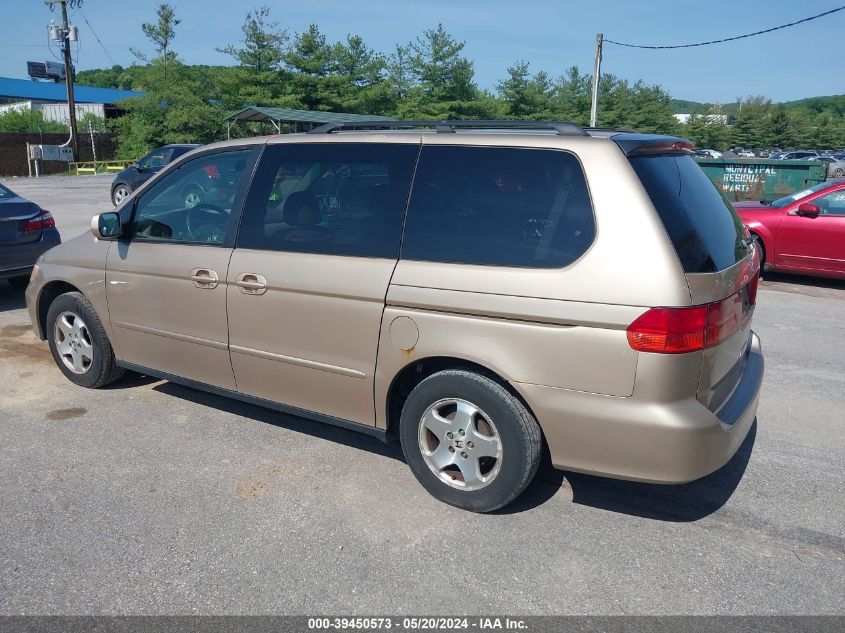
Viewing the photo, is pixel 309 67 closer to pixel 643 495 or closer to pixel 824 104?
pixel 643 495

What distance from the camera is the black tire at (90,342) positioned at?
4957 millimetres

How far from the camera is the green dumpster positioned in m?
15.6

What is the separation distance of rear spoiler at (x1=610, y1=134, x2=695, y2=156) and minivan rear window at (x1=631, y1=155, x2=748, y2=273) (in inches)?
1.3

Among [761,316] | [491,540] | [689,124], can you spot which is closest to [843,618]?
Result: [491,540]

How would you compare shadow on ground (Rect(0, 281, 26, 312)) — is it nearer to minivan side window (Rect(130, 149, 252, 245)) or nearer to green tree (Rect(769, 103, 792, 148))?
minivan side window (Rect(130, 149, 252, 245))

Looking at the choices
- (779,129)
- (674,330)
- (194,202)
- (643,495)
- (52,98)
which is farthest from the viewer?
(779,129)

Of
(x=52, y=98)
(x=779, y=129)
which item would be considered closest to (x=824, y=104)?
(x=779, y=129)

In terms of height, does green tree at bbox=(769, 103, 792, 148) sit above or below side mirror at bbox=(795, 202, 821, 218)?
above

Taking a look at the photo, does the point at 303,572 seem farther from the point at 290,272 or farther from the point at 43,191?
the point at 43,191

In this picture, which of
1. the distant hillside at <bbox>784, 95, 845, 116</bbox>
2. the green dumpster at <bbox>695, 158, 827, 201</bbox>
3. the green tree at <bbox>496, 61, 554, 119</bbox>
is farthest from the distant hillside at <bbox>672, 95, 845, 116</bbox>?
the green dumpster at <bbox>695, 158, 827, 201</bbox>

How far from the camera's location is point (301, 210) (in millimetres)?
3953

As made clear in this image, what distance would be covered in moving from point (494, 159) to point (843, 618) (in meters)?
2.43

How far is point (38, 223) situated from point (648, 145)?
694cm

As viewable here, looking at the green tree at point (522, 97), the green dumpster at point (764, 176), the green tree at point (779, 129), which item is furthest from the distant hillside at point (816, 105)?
the green dumpster at point (764, 176)
